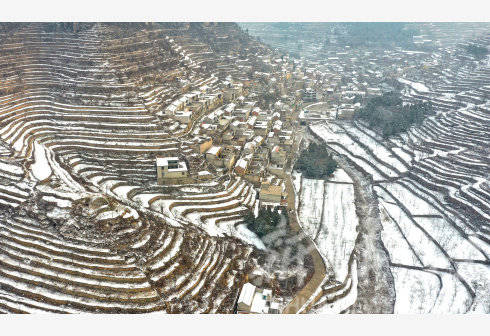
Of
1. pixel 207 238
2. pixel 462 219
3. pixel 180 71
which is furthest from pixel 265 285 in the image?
pixel 180 71

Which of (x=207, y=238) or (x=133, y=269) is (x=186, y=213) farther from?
(x=133, y=269)

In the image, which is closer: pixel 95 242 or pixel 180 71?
pixel 95 242

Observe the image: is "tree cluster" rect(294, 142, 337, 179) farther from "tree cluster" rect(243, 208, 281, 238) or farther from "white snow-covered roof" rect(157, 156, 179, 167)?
"white snow-covered roof" rect(157, 156, 179, 167)

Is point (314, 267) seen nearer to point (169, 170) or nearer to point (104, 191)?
point (169, 170)

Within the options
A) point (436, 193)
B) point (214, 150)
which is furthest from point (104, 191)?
point (436, 193)

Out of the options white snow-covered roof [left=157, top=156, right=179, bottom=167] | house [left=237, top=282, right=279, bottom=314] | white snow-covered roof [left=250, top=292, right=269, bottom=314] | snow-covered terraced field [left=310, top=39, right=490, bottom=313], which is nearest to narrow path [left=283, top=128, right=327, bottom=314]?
house [left=237, top=282, right=279, bottom=314]

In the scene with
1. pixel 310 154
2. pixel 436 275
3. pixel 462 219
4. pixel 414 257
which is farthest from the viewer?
pixel 310 154

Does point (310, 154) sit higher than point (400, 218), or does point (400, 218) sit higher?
point (310, 154)
